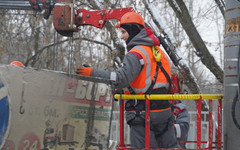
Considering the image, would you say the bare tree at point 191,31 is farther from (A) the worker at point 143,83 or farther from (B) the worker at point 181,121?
(A) the worker at point 143,83

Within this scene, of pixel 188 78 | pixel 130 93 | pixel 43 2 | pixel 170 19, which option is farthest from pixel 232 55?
pixel 170 19

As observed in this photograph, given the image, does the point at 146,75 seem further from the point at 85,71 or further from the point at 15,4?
the point at 15,4

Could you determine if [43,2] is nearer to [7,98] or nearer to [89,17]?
[89,17]

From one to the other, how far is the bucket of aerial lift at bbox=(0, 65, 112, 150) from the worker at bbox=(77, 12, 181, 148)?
11.6 inches

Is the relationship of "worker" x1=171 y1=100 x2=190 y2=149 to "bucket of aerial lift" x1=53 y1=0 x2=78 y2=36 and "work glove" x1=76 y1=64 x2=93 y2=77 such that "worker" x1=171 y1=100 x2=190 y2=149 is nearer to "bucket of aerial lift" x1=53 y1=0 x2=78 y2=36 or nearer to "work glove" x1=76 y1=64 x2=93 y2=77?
"bucket of aerial lift" x1=53 y1=0 x2=78 y2=36

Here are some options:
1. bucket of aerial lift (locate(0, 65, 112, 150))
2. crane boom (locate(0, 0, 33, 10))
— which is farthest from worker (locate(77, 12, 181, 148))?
crane boom (locate(0, 0, 33, 10))

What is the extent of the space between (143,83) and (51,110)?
1136 millimetres

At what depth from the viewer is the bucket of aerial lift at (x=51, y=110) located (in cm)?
239

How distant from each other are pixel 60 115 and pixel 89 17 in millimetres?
2288

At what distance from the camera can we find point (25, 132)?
2.53m

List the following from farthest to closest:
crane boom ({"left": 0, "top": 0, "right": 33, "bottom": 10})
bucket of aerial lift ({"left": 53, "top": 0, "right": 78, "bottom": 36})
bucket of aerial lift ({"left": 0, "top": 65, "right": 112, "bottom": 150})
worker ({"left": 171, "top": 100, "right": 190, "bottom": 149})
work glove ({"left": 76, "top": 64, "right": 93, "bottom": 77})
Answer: worker ({"left": 171, "top": 100, "right": 190, "bottom": 149}) < crane boom ({"left": 0, "top": 0, "right": 33, "bottom": 10}) < bucket of aerial lift ({"left": 53, "top": 0, "right": 78, "bottom": 36}) < work glove ({"left": 76, "top": 64, "right": 93, "bottom": 77}) < bucket of aerial lift ({"left": 0, "top": 65, "right": 112, "bottom": 150})

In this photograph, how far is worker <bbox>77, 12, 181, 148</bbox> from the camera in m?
3.49

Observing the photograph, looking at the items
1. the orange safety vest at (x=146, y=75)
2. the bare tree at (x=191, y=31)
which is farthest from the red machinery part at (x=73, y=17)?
the bare tree at (x=191, y=31)

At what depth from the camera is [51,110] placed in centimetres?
275
